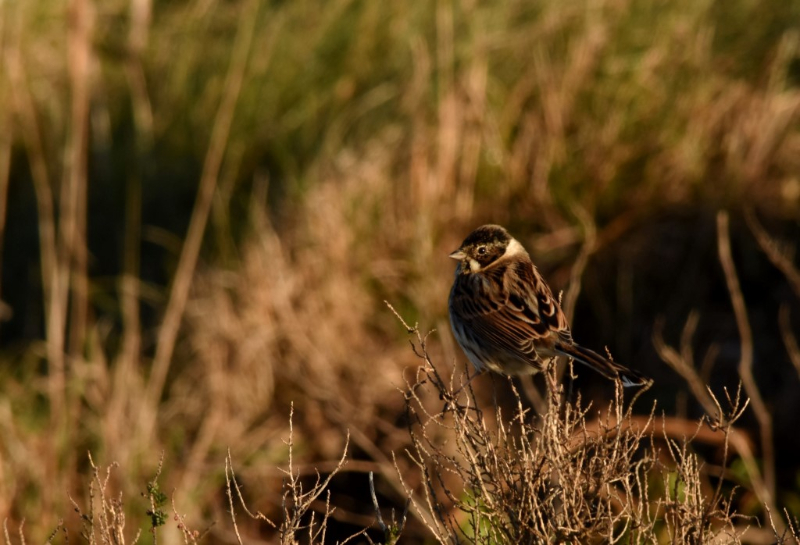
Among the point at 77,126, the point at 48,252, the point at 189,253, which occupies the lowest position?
the point at 48,252

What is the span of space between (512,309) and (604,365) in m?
0.64

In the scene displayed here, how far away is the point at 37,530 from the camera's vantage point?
5945mm

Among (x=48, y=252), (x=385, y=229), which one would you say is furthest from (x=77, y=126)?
(x=385, y=229)

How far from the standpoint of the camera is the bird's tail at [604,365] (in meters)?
3.45

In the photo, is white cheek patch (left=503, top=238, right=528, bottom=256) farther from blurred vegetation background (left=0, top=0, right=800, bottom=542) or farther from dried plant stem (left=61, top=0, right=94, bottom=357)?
dried plant stem (left=61, top=0, right=94, bottom=357)

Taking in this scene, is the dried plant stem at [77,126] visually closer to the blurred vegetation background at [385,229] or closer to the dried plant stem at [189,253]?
the blurred vegetation background at [385,229]

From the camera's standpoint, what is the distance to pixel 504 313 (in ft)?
13.9

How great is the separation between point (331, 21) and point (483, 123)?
125cm

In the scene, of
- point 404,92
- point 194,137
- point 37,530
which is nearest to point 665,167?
point 404,92

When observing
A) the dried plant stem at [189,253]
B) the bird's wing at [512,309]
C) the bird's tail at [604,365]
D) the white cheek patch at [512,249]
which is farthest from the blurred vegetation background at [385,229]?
the bird's tail at [604,365]

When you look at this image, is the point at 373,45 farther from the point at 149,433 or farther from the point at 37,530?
the point at 37,530

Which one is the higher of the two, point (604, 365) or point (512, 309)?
point (604, 365)

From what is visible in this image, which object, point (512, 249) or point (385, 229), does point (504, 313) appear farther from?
point (385, 229)

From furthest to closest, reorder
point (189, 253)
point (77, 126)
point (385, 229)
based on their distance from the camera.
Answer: point (385, 229) < point (189, 253) < point (77, 126)
